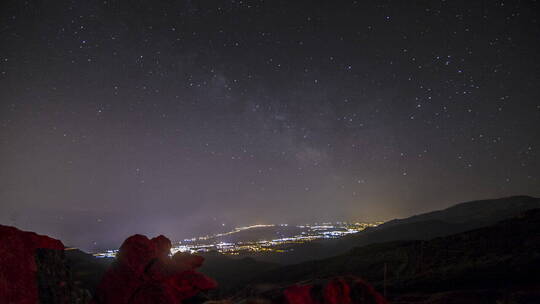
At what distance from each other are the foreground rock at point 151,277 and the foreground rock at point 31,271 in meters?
3.07

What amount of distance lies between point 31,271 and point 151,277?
6.96m

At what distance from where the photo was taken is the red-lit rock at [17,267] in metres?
7.15

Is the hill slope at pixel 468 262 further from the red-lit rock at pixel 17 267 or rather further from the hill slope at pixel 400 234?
the hill slope at pixel 400 234

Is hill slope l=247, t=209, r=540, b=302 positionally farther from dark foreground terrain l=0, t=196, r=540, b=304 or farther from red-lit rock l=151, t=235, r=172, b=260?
red-lit rock l=151, t=235, r=172, b=260

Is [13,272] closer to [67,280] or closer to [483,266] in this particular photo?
[67,280]

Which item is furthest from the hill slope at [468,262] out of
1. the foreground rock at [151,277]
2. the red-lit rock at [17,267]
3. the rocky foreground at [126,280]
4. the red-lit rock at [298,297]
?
the red-lit rock at [17,267]

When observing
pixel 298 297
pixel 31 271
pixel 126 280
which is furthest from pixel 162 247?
pixel 31 271

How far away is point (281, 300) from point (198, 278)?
5.50 metres

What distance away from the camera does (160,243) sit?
1755cm

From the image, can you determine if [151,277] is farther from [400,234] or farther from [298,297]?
[400,234]

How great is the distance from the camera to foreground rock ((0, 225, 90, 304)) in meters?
7.24

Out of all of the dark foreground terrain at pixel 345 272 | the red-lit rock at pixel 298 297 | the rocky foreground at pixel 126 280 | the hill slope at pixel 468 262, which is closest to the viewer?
the rocky foreground at pixel 126 280

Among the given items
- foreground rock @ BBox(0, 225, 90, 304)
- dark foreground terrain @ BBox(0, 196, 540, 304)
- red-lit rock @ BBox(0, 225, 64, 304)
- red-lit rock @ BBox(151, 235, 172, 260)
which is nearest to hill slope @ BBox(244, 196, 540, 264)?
dark foreground terrain @ BBox(0, 196, 540, 304)

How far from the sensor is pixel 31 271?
7621mm
